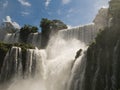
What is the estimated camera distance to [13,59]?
2424 inches

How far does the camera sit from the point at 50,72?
2320 inches

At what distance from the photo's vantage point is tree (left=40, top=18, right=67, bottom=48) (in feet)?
248

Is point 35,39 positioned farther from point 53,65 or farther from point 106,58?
point 106,58

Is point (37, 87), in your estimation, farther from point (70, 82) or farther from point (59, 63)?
point (70, 82)

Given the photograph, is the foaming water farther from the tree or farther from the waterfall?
the waterfall

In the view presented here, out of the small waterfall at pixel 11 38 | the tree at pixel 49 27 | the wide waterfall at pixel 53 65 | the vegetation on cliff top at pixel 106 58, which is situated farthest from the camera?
the small waterfall at pixel 11 38

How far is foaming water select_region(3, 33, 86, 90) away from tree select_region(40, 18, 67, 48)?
25.5ft

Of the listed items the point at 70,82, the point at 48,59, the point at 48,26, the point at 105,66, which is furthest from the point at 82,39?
the point at 105,66

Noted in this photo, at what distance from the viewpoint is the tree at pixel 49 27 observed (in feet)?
248

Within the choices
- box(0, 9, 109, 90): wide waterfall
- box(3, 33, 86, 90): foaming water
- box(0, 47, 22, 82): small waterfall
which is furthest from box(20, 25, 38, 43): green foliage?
box(0, 47, 22, 82): small waterfall

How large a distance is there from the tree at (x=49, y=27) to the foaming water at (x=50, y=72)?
7760 millimetres

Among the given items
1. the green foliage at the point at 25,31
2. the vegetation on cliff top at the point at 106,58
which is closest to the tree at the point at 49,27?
the green foliage at the point at 25,31

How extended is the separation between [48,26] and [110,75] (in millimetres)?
37979

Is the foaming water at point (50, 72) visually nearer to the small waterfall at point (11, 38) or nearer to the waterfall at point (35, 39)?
the waterfall at point (35, 39)
